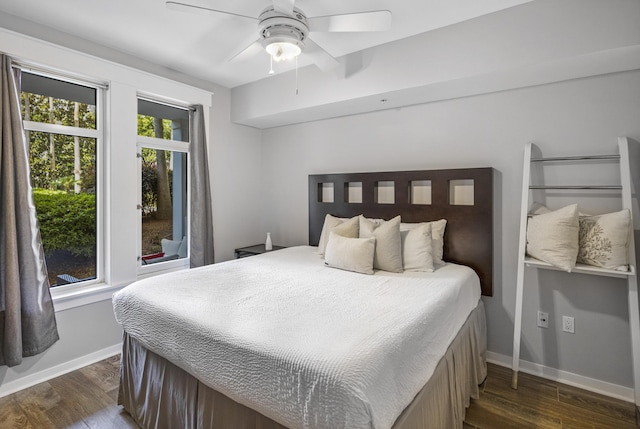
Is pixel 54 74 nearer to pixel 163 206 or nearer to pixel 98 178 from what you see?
pixel 98 178

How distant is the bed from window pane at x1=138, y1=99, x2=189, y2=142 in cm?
163

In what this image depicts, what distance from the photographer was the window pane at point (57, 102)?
238 cm

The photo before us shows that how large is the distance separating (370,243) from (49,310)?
2413 millimetres

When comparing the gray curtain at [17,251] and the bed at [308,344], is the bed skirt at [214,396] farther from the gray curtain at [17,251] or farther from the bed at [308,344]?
the gray curtain at [17,251]

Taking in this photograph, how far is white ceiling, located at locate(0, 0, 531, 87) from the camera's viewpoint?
2.08m

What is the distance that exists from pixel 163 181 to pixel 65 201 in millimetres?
839

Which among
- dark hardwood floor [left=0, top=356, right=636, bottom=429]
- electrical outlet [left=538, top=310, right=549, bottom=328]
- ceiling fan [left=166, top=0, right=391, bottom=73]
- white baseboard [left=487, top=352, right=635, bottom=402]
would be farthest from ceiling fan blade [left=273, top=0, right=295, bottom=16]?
white baseboard [left=487, top=352, right=635, bottom=402]

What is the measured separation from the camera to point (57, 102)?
2512mm

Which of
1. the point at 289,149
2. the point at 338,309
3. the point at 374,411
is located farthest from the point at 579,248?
the point at 289,149

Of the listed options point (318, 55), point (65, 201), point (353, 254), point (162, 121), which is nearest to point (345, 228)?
point (353, 254)

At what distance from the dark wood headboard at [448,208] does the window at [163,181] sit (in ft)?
5.55

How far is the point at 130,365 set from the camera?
1929 mm

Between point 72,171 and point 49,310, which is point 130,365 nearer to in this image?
point 49,310

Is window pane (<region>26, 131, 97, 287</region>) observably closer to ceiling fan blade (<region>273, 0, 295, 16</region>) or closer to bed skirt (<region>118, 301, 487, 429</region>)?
bed skirt (<region>118, 301, 487, 429</region>)
